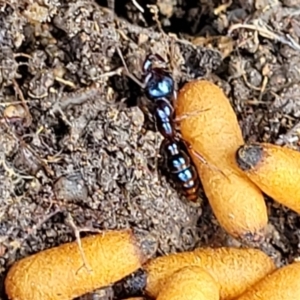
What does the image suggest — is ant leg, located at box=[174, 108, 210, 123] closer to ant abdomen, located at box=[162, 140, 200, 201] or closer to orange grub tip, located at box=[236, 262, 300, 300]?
ant abdomen, located at box=[162, 140, 200, 201]

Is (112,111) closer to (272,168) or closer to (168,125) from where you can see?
(168,125)

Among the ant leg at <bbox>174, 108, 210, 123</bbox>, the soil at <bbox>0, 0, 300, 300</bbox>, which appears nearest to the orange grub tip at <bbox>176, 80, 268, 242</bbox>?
the ant leg at <bbox>174, 108, 210, 123</bbox>

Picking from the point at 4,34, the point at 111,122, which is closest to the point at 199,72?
the point at 111,122

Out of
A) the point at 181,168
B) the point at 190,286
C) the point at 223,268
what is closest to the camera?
the point at 190,286

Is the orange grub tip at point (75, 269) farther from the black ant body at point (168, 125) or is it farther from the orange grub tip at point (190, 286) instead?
the black ant body at point (168, 125)

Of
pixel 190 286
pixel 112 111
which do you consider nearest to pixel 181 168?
pixel 112 111

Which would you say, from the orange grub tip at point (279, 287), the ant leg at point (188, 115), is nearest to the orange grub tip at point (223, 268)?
the orange grub tip at point (279, 287)
